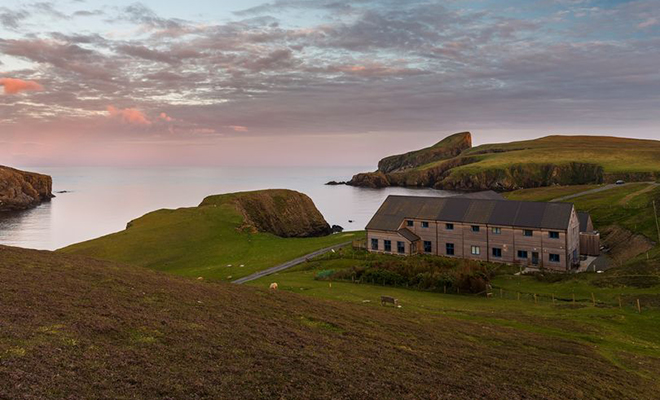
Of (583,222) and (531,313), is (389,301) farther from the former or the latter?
(583,222)

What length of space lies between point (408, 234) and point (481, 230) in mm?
13556

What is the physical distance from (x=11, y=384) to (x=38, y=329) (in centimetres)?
579

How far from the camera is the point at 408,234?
8075 centimetres

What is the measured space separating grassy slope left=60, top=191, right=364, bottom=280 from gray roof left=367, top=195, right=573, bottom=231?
1713 cm

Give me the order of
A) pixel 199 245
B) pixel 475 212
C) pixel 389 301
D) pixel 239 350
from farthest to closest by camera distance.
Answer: pixel 199 245, pixel 475 212, pixel 389 301, pixel 239 350

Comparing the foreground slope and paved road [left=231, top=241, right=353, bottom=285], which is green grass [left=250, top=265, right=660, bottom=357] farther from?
paved road [left=231, top=241, right=353, bottom=285]

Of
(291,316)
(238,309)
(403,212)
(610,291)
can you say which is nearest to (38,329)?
(238,309)

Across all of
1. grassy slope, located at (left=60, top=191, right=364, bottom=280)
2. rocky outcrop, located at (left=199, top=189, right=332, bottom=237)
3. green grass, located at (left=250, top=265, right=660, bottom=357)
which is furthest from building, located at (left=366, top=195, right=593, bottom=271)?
rocky outcrop, located at (left=199, top=189, right=332, bottom=237)

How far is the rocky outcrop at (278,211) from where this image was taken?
388ft

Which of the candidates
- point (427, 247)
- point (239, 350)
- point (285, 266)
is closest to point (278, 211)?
point (285, 266)

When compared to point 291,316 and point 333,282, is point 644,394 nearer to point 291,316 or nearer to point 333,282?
point 291,316

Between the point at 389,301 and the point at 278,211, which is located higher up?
the point at 278,211

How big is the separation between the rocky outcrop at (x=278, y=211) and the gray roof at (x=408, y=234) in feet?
147

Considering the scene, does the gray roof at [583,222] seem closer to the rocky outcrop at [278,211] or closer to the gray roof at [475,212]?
the gray roof at [475,212]
